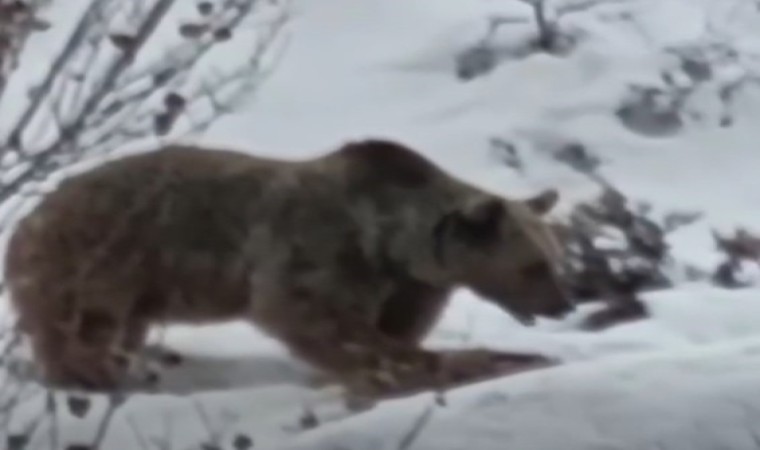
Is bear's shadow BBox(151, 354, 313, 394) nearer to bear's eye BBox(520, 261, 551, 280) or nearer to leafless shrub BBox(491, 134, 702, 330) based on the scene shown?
bear's eye BBox(520, 261, 551, 280)

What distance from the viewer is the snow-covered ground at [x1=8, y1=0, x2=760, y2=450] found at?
4172 millimetres

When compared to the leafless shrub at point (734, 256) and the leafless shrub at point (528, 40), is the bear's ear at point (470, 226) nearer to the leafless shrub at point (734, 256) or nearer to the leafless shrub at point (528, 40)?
the leafless shrub at point (734, 256)

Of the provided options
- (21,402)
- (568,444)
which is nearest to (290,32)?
(21,402)

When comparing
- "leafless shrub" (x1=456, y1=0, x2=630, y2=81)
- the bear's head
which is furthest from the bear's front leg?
"leafless shrub" (x1=456, y1=0, x2=630, y2=81)

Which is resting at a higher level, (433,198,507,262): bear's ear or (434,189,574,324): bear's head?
(433,198,507,262): bear's ear

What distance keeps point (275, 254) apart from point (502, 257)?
0.48 m

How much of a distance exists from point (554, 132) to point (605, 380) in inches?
131

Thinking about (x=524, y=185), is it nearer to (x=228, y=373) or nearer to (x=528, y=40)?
(x=528, y=40)

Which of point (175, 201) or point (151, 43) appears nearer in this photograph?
point (175, 201)

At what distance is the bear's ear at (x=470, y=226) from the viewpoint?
5219 millimetres

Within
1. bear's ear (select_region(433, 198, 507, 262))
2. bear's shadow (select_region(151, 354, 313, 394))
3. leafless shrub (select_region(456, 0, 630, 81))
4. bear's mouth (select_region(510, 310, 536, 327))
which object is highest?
bear's ear (select_region(433, 198, 507, 262))

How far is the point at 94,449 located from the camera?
4234 mm

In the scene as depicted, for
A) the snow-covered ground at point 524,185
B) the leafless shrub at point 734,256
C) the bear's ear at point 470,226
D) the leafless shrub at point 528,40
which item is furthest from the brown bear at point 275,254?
the leafless shrub at point 528,40

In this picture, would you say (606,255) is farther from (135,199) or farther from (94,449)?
(94,449)
